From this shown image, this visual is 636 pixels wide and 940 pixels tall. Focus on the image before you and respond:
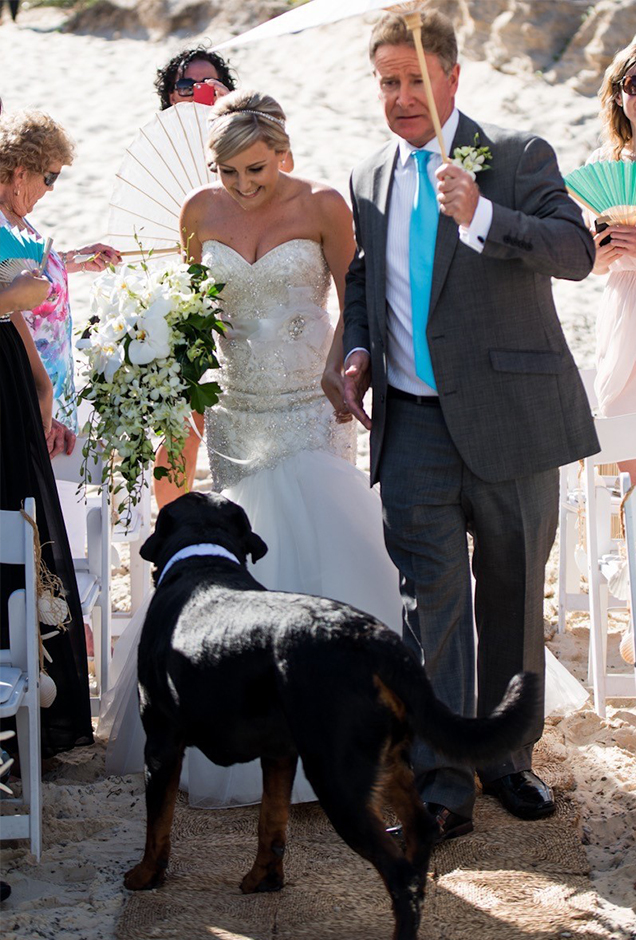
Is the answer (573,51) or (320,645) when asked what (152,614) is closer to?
(320,645)

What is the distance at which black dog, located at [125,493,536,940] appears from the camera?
9.93 feet

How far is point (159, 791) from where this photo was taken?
3535 millimetres

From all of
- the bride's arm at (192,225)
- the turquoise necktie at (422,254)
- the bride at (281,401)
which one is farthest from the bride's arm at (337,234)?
the turquoise necktie at (422,254)

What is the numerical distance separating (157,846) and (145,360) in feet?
5.28

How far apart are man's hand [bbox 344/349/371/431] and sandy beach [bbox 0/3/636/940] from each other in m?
1.58

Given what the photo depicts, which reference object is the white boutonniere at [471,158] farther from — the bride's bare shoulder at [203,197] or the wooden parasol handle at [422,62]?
the bride's bare shoulder at [203,197]

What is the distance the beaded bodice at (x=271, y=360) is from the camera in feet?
15.7

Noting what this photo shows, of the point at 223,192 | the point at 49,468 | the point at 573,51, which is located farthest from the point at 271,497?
the point at 573,51

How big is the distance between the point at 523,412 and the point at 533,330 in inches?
10.4

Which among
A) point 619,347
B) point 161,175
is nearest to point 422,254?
point 619,347

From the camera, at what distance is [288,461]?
16.1 ft

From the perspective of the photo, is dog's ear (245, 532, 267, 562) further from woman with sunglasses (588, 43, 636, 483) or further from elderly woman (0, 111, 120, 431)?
woman with sunglasses (588, 43, 636, 483)

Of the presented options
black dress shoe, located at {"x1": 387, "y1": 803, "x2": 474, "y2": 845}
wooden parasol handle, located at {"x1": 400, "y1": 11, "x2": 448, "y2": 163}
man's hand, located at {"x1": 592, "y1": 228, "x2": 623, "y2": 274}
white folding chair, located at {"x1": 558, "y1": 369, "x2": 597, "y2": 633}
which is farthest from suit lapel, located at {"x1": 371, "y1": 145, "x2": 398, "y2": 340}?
white folding chair, located at {"x1": 558, "y1": 369, "x2": 597, "y2": 633}

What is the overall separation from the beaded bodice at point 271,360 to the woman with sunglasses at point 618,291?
1.25m
